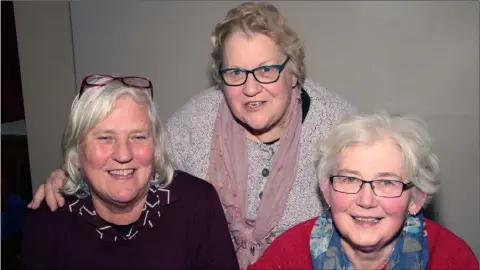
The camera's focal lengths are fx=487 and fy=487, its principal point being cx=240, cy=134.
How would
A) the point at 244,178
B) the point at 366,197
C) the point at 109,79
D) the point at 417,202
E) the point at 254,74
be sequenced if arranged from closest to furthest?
the point at 366,197
the point at 417,202
the point at 109,79
the point at 254,74
the point at 244,178

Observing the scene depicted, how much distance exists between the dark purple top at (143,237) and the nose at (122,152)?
0.21 metres

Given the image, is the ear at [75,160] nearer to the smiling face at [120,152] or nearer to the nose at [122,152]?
the smiling face at [120,152]

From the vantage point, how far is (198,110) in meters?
2.00

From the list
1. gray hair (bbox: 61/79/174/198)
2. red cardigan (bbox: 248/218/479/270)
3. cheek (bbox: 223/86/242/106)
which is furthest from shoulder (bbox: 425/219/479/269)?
gray hair (bbox: 61/79/174/198)

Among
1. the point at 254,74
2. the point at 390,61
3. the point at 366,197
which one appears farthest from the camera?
the point at 390,61

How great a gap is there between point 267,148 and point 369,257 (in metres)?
0.60

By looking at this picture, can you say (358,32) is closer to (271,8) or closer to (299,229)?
(271,8)

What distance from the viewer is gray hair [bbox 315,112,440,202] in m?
1.43

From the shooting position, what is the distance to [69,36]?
221cm

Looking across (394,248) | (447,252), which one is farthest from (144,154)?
(447,252)

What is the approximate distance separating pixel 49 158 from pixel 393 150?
1.52 metres

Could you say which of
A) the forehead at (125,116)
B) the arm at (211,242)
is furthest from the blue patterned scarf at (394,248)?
the forehead at (125,116)

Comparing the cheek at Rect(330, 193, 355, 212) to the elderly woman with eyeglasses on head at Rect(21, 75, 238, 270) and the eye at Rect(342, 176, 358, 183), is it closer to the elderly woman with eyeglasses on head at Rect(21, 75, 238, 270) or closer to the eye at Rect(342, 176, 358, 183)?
the eye at Rect(342, 176, 358, 183)

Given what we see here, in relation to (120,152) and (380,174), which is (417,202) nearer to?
(380,174)
